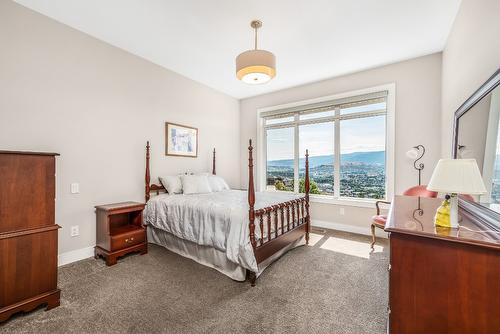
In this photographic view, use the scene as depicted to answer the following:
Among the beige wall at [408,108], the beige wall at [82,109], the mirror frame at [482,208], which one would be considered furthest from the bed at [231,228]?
the mirror frame at [482,208]

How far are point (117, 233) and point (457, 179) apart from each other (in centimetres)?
324

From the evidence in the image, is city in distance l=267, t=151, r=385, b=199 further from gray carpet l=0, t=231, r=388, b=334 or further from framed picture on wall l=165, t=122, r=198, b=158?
framed picture on wall l=165, t=122, r=198, b=158

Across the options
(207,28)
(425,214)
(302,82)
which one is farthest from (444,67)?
(207,28)

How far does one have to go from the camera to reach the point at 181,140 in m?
4.05

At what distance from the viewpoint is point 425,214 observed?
5.00 ft

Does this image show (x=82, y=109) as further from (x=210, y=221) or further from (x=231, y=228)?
(x=231, y=228)

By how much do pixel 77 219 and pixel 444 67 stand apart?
5.13 meters

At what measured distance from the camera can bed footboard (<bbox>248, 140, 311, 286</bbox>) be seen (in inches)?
90.1

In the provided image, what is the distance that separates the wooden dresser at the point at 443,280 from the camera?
93 centimetres

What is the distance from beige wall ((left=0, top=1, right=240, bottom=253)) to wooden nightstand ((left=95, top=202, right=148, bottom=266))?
217 mm

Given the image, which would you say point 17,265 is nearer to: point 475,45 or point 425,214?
point 425,214

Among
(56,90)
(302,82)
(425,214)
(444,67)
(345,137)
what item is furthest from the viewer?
(302,82)

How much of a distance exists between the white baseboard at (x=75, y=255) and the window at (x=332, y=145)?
11.0ft

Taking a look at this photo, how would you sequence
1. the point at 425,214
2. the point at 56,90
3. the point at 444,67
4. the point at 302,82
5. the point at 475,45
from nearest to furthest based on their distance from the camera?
the point at 425,214 < the point at 475,45 < the point at 56,90 < the point at 444,67 < the point at 302,82
